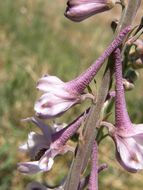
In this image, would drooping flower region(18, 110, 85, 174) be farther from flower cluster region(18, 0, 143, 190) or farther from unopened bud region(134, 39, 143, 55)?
unopened bud region(134, 39, 143, 55)

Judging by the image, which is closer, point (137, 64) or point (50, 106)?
point (50, 106)

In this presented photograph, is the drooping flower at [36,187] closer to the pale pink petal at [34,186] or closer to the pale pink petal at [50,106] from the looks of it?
the pale pink petal at [34,186]

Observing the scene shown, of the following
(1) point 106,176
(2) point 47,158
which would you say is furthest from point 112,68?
(1) point 106,176

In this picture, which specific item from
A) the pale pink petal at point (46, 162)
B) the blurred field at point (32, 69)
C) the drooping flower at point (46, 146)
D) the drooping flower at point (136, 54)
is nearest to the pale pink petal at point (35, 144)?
the drooping flower at point (46, 146)

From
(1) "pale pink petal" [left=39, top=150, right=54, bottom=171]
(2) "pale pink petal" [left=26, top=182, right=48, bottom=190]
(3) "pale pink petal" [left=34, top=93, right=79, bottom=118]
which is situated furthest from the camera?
(2) "pale pink petal" [left=26, top=182, right=48, bottom=190]

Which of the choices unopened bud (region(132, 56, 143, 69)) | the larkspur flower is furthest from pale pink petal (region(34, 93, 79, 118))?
unopened bud (region(132, 56, 143, 69))

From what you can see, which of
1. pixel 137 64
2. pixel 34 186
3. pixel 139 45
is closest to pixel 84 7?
pixel 139 45

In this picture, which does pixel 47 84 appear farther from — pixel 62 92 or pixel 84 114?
pixel 84 114
